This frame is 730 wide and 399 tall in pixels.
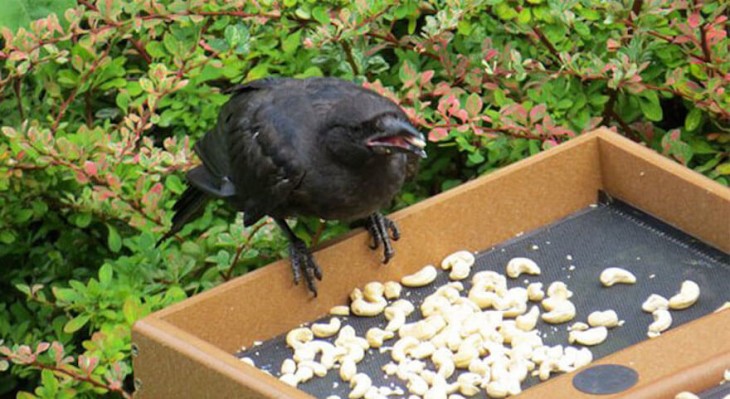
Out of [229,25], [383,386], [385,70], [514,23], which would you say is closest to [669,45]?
[514,23]

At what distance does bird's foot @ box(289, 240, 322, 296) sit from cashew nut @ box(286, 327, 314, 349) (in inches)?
4.5

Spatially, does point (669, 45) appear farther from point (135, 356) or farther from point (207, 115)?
point (135, 356)

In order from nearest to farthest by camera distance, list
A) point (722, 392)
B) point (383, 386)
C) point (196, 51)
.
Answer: point (722, 392) < point (383, 386) < point (196, 51)

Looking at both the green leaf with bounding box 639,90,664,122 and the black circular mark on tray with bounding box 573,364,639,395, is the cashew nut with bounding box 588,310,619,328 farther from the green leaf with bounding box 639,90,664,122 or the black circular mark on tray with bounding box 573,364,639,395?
the green leaf with bounding box 639,90,664,122

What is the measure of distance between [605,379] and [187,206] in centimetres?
186

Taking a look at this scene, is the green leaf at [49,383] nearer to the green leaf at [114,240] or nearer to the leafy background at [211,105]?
the leafy background at [211,105]

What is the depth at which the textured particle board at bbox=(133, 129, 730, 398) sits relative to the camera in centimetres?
357

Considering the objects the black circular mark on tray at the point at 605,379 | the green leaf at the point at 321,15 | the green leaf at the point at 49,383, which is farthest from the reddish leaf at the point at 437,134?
the black circular mark on tray at the point at 605,379

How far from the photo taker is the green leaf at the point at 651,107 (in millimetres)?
4934

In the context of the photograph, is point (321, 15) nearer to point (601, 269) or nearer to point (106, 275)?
point (106, 275)

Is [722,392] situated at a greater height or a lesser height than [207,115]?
greater

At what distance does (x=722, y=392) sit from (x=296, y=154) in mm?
1374

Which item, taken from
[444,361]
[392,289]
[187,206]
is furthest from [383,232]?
[187,206]

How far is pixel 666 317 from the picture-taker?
12.4 ft
